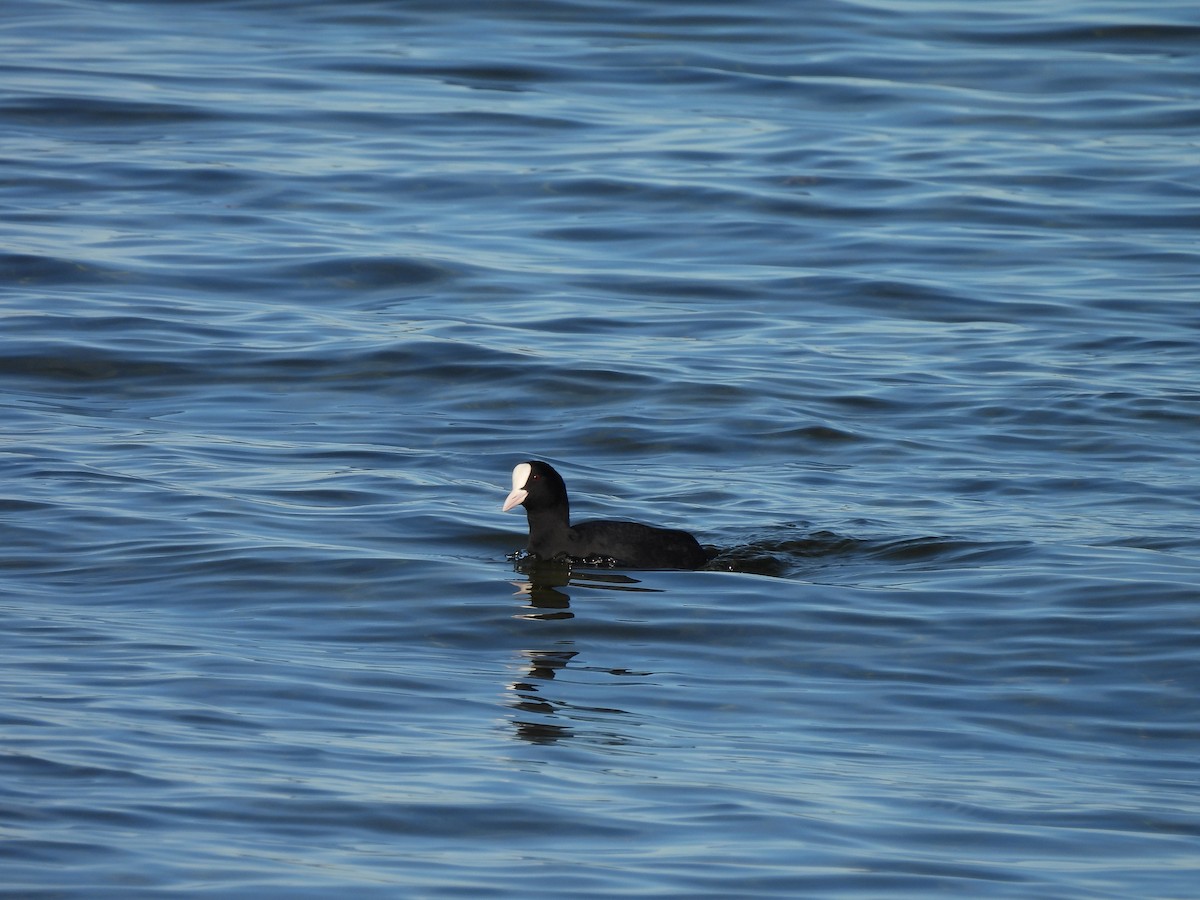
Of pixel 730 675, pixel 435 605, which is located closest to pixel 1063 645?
pixel 730 675

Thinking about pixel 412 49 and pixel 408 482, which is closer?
pixel 408 482

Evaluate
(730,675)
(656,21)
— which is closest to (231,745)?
(730,675)

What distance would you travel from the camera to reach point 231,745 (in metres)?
6.92

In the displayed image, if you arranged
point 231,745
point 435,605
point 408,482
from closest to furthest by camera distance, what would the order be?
point 231,745
point 435,605
point 408,482

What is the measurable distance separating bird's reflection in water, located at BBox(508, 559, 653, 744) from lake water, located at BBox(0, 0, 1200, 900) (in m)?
0.03

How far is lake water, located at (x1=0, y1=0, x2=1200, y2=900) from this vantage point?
6.40 meters

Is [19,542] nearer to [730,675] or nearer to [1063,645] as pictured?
[730,675]

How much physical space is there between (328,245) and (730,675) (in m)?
9.37

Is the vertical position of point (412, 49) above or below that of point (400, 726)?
above

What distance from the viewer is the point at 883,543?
33.1ft

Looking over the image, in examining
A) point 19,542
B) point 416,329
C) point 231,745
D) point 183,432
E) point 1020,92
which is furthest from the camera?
point 1020,92

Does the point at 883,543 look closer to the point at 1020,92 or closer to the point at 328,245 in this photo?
the point at 328,245

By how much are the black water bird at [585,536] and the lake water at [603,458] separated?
118 mm

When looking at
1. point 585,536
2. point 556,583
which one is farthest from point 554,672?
point 585,536
